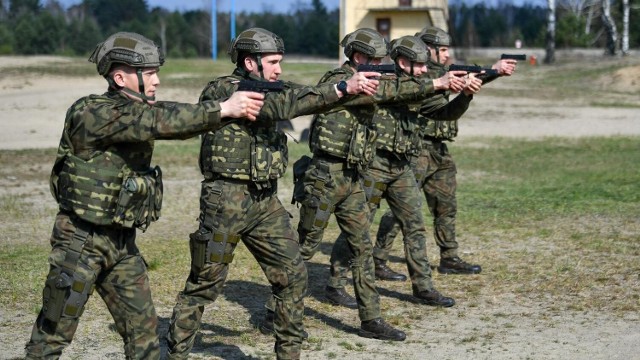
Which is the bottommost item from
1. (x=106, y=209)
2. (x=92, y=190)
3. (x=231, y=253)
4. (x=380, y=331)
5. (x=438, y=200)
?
(x=380, y=331)

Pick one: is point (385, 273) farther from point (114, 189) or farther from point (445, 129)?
point (114, 189)

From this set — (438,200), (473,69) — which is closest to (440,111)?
(473,69)

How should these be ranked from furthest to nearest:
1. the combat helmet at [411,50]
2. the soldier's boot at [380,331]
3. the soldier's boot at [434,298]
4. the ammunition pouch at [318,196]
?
the soldier's boot at [434,298], the combat helmet at [411,50], the ammunition pouch at [318,196], the soldier's boot at [380,331]

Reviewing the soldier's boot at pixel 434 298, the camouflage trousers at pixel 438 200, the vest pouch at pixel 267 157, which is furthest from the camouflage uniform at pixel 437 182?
the vest pouch at pixel 267 157

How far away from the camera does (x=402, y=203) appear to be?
966cm

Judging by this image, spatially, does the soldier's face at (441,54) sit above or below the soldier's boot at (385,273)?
above

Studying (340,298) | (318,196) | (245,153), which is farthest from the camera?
(340,298)

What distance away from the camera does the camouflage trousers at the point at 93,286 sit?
20.4 feet

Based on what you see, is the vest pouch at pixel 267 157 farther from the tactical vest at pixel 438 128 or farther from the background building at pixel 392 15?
the background building at pixel 392 15

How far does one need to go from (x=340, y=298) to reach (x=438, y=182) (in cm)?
207

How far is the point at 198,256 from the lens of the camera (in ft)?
23.9

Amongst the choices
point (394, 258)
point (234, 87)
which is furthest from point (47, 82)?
point (234, 87)

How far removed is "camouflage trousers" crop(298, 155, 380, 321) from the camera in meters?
8.65

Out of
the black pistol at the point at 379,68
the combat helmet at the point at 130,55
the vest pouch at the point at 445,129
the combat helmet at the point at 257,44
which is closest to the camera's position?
the combat helmet at the point at 130,55
